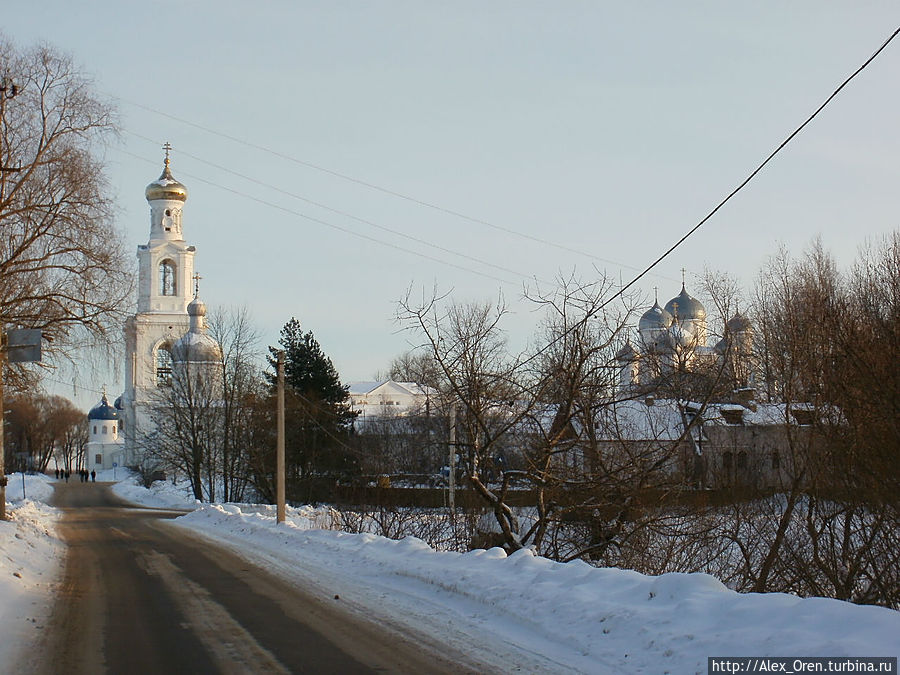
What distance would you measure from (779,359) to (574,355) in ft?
18.7

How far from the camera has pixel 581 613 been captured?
913 cm

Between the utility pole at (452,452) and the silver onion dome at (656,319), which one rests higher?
the silver onion dome at (656,319)

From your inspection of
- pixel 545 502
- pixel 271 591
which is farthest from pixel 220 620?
pixel 545 502

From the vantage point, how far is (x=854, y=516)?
12.7 metres

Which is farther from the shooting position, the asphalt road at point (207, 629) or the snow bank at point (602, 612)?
the asphalt road at point (207, 629)

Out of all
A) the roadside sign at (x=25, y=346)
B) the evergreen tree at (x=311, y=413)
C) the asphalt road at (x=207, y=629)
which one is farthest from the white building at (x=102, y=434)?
the asphalt road at (x=207, y=629)

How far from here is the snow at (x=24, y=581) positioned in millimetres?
9469

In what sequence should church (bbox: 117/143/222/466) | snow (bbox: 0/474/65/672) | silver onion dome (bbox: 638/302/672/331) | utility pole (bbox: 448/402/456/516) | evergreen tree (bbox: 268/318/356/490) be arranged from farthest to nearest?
church (bbox: 117/143/222/466)
silver onion dome (bbox: 638/302/672/331)
evergreen tree (bbox: 268/318/356/490)
utility pole (bbox: 448/402/456/516)
snow (bbox: 0/474/65/672)

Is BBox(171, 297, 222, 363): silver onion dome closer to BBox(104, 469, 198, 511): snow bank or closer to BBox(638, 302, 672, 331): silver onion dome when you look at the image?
BBox(104, 469, 198, 511): snow bank

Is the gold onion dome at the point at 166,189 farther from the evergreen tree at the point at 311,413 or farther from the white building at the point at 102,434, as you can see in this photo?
the white building at the point at 102,434

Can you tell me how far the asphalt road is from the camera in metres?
8.28

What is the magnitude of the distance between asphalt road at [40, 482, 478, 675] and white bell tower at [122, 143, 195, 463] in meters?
66.8

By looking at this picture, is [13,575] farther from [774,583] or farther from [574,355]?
[774,583]

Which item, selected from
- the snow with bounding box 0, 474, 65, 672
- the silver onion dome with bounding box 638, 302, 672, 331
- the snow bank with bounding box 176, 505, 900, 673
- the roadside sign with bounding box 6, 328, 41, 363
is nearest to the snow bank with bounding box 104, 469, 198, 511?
the snow with bounding box 0, 474, 65, 672
